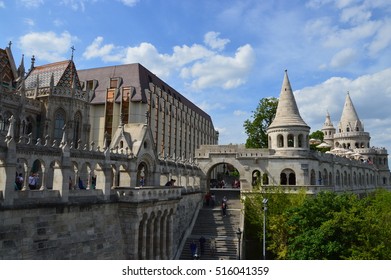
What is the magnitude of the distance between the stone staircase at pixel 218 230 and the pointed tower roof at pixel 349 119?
45.3 m

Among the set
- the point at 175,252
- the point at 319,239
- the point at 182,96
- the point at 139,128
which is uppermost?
the point at 182,96

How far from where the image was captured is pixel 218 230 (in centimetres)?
3059

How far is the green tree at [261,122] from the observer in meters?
51.5

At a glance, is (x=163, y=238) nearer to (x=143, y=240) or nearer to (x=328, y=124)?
(x=143, y=240)

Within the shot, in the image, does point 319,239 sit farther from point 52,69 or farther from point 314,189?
point 52,69

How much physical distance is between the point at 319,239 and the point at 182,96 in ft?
170

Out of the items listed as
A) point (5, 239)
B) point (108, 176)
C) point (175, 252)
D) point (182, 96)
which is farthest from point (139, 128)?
point (182, 96)

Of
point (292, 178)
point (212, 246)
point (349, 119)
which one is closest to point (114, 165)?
point (212, 246)

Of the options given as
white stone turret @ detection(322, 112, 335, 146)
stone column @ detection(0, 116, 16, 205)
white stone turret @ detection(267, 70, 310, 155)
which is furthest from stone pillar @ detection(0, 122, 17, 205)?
white stone turret @ detection(322, 112, 335, 146)

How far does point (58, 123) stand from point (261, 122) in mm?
29712

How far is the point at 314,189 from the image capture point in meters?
36.4

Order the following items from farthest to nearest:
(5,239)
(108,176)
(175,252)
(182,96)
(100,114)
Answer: (182,96) → (100,114) → (175,252) → (108,176) → (5,239)

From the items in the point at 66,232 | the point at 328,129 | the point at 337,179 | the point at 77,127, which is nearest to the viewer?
the point at 66,232

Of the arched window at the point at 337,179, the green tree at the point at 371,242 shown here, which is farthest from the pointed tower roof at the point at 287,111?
the green tree at the point at 371,242
